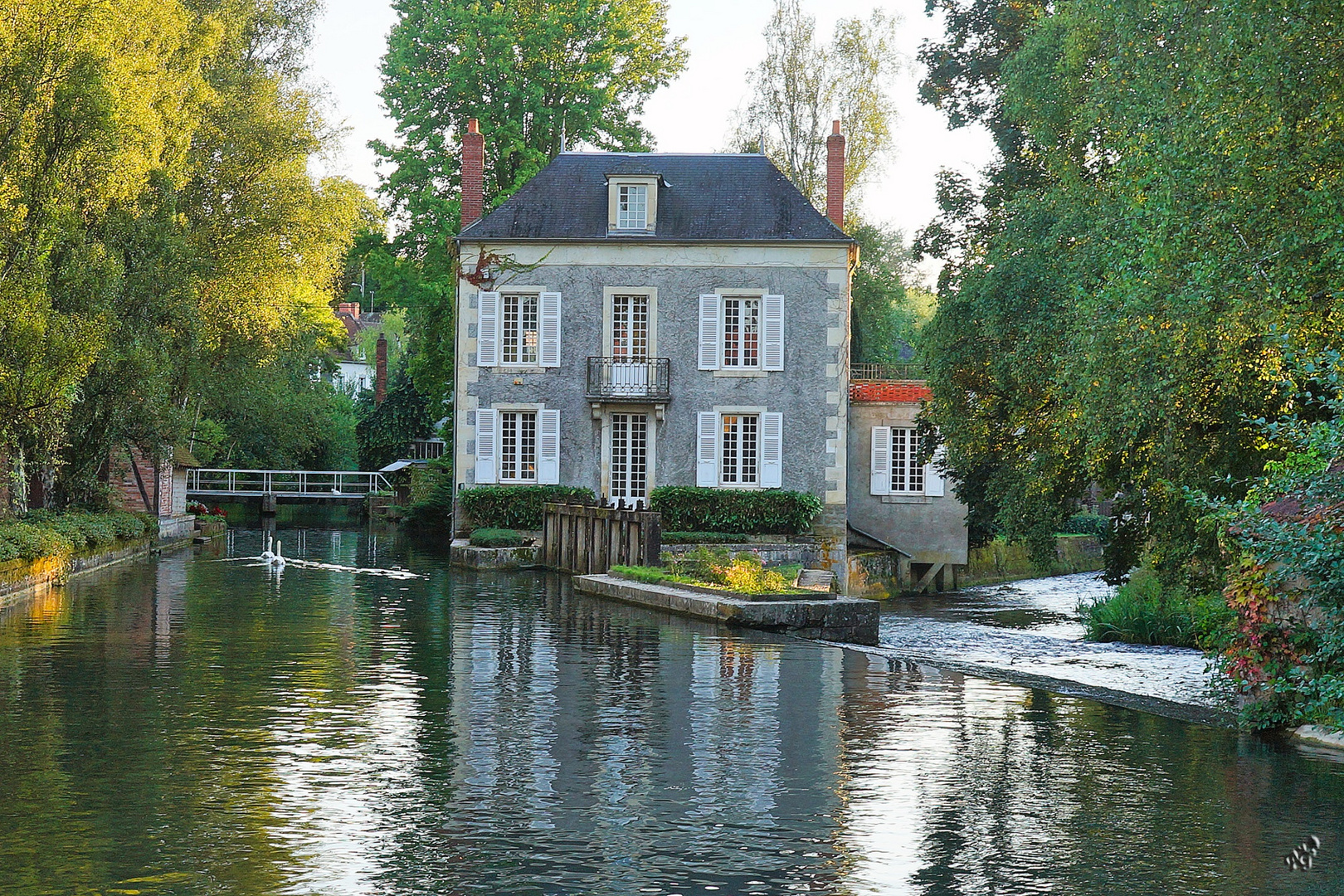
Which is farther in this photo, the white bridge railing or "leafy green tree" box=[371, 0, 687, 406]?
the white bridge railing

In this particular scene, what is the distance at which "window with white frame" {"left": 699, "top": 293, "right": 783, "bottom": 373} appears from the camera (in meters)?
34.2

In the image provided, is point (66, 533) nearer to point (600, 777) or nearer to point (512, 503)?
point (512, 503)

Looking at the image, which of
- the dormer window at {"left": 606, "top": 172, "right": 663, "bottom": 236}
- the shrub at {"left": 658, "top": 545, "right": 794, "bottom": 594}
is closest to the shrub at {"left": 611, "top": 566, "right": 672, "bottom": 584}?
the shrub at {"left": 658, "top": 545, "right": 794, "bottom": 594}

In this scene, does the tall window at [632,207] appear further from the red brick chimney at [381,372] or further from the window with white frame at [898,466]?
the red brick chimney at [381,372]

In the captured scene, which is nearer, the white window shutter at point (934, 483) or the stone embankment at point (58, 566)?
the stone embankment at point (58, 566)

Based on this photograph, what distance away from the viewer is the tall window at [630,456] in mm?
34312

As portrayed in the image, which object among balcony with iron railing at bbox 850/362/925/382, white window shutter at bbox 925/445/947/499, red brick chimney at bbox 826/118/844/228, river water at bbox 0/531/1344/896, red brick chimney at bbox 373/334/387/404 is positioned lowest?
river water at bbox 0/531/1344/896

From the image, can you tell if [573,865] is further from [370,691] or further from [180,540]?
[180,540]

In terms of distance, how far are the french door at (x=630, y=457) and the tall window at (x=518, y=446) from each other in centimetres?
192

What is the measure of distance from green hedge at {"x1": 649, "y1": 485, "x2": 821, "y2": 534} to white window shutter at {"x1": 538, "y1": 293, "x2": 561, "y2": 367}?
4015 millimetres

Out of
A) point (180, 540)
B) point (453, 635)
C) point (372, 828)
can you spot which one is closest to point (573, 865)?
point (372, 828)

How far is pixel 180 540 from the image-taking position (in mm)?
37156

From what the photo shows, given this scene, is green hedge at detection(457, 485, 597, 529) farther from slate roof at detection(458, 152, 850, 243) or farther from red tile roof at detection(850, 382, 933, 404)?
red tile roof at detection(850, 382, 933, 404)

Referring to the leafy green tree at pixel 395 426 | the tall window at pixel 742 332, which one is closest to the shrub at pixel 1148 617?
the tall window at pixel 742 332
